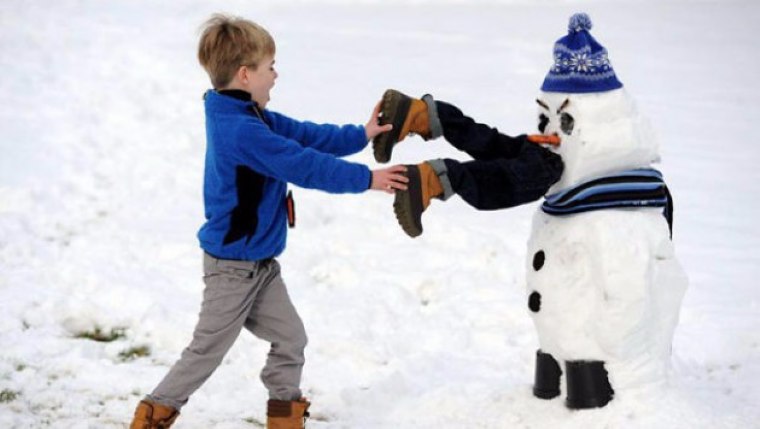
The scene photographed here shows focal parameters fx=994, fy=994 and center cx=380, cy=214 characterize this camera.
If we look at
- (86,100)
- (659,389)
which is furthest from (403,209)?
(86,100)

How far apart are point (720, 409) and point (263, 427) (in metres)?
1.58

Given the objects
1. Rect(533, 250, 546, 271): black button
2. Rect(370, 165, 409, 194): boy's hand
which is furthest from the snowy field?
Rect(370, 165, 409, 194): boy's hand

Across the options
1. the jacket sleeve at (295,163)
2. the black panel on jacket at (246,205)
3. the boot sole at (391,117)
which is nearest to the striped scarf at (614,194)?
the boot sole at (391,117)

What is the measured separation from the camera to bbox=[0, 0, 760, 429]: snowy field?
371 centimetres

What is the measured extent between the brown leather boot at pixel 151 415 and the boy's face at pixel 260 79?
1032 millimetres

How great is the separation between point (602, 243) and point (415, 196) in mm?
607

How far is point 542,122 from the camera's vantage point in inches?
129

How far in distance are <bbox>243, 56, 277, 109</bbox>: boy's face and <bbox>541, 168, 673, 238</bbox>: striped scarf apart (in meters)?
1.00

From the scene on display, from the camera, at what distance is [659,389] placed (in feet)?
10.3

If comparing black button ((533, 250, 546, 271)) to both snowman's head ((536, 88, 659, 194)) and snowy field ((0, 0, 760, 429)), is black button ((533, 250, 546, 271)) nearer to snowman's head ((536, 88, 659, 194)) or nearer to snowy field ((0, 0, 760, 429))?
snowman's head ((536, 88, 659, 194))

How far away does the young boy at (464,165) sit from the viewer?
118 inches

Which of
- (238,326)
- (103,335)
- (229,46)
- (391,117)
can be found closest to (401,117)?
(391,117)

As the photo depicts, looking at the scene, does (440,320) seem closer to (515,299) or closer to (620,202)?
(515,299)

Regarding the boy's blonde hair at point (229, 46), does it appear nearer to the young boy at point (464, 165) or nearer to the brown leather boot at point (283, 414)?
the young boy at point (464, 165)
